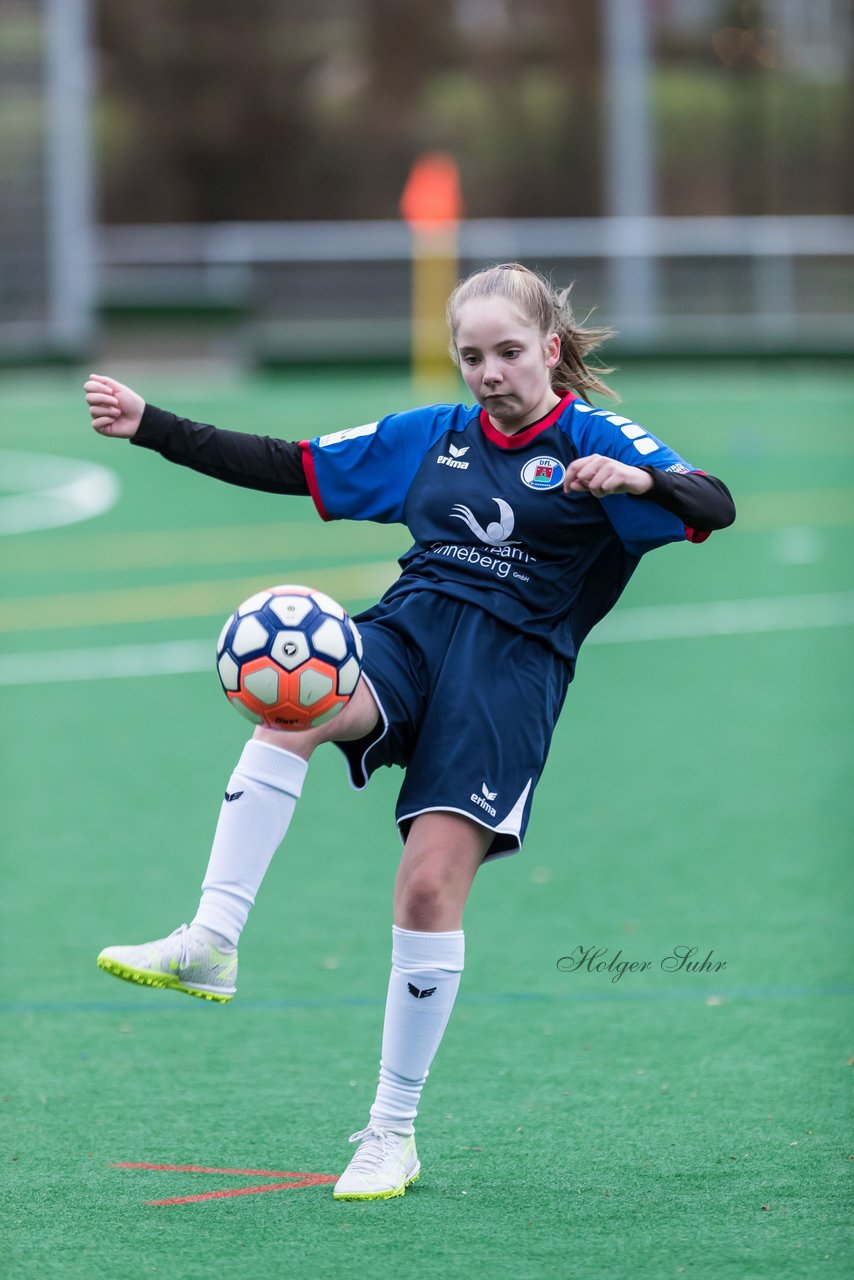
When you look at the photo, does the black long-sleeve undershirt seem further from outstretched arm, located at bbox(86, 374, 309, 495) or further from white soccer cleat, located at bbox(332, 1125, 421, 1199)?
white soccer cleat, located at bbox(332, 1125, 421, 1199)

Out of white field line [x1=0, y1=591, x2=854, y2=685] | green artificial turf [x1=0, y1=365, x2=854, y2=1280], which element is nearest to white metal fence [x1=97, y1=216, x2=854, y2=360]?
white field line [x1=0, y1=591, x2=854, y2=685]

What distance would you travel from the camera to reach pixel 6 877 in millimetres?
7066

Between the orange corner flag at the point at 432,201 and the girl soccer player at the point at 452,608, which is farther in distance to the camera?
the orange corner flag at the point at 432,201

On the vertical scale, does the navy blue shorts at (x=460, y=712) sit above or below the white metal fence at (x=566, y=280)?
above

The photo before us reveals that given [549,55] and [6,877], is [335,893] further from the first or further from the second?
[549,55]

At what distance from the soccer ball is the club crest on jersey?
1.69 feet

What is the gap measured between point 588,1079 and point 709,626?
6.97 metres

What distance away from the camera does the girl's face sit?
4293mm

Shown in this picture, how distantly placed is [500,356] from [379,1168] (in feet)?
5.70

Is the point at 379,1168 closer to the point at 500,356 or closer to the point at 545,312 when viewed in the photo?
the point at 500,356

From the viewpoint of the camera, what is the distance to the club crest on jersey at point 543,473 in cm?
441

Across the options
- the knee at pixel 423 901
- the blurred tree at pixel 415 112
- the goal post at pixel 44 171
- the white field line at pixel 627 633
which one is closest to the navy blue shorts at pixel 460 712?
the knee at pixel 423 901

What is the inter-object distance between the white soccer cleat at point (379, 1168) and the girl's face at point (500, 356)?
1.58 m

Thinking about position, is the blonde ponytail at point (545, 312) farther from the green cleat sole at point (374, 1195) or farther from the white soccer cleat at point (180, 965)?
the green cleat sole at point (374, 1195)
